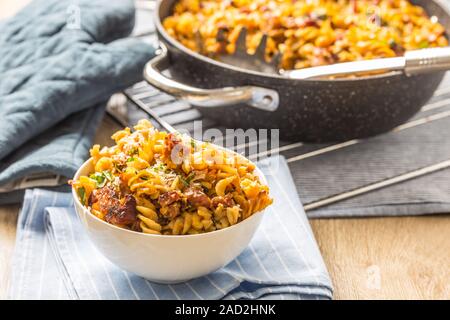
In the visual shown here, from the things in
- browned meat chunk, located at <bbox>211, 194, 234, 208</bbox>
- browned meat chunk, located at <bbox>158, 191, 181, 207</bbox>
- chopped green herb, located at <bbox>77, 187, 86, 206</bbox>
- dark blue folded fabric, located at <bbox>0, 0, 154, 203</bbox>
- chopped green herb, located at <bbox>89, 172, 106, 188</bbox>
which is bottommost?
dark blue folded fabric, located at <bbox>0, 0, 154, 203</bbox>

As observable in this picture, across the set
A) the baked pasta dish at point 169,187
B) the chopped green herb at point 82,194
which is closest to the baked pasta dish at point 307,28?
the baked pasta dish at point 169,187

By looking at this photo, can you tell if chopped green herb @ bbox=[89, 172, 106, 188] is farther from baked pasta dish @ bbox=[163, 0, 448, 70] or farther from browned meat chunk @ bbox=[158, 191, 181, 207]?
baked pasta dish @ bbox=[163, 0, 448, 70]

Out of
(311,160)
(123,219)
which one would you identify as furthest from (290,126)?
(123,219)

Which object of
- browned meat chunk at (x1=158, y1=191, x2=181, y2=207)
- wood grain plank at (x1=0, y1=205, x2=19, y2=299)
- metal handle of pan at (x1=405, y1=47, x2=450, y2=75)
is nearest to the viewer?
browned meat chunk at (x1=158, y1=191, x2=181, y2=207)

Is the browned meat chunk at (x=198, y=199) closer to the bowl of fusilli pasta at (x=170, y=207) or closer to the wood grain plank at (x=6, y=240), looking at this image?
the bowl of fusilli pasta at (x=170, y=207)

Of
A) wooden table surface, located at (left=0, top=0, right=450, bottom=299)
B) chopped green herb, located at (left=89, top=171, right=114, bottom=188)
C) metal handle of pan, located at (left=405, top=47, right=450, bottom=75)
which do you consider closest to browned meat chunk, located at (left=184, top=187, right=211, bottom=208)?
chopped green herb, located at (left=89, top=171, right=114, bottom=188)

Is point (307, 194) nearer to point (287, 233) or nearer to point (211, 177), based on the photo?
point (287, 233)

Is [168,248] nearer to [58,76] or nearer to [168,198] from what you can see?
[168,198]

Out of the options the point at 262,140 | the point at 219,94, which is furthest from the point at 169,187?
the point at 262,140
